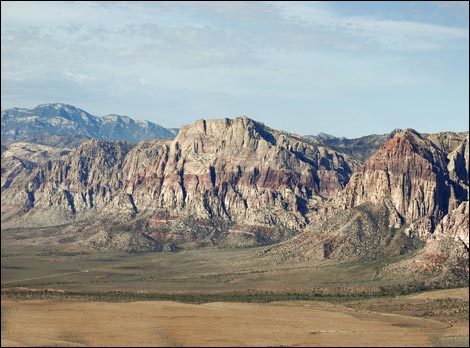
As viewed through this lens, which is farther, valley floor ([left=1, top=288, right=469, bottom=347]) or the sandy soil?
valley floor ([left=1, top=288, right=469, bottom=347])

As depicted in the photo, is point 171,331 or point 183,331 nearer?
point 171,331

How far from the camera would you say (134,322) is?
611ft

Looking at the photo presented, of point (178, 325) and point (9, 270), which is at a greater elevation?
point (9, 270)

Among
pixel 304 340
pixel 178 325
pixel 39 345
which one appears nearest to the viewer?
pixel 39 345

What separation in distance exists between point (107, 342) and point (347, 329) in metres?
59.0

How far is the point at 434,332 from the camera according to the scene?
190250 millimetres

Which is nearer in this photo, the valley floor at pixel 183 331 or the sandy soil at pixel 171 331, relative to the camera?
the sandy soil at pixel 171 331

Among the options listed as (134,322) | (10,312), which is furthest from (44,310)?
(134,322)

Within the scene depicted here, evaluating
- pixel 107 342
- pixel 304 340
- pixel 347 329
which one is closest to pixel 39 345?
pixel 107 342

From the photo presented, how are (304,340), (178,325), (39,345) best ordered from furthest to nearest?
(178,325)
(304,340)
(39,345)

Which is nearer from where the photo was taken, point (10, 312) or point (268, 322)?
point (10, 312)

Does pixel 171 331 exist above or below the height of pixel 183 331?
above

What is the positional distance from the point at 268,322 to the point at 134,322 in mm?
32129

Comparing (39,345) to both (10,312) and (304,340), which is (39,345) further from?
(304,340)
